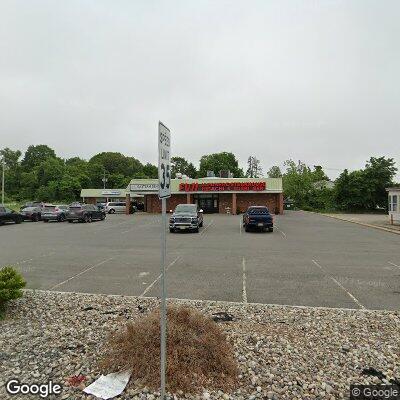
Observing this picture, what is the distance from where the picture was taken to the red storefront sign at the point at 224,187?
4141cm

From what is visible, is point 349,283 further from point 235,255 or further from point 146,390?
point 146,390

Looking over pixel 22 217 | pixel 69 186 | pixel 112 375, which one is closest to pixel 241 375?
pixel 112 375

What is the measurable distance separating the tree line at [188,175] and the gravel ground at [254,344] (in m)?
50.9

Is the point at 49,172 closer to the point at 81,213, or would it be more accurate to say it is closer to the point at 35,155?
the point at 35,155

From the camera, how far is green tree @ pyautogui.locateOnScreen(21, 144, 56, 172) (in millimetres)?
114938

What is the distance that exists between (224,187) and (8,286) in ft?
121

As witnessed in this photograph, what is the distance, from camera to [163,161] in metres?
3.32

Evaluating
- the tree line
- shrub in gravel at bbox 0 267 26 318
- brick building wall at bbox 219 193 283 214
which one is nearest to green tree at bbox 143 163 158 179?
the tree line

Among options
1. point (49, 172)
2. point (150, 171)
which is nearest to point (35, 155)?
point (49, 172)

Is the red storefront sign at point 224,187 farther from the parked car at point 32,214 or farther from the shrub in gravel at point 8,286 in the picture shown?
the shrub in gravel at point 8,286

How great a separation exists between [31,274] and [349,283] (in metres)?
8.62

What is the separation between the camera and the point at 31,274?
9.48 meters

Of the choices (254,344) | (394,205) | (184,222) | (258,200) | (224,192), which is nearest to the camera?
(254,344)

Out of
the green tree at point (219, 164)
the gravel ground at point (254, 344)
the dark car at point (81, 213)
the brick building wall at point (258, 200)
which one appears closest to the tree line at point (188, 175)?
the green tree at point (219, 164)
